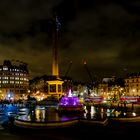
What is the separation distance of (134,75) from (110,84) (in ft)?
163

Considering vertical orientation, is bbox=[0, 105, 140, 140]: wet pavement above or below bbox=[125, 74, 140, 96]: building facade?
below

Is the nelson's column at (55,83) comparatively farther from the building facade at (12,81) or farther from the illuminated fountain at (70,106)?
the building facade at (12,81)

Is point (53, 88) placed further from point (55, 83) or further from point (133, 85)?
point (133, 85)

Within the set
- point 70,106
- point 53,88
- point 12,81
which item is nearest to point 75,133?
point 70,106

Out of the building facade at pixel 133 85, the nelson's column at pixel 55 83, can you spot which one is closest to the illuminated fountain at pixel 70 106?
the nelson's column at pixel 55 83

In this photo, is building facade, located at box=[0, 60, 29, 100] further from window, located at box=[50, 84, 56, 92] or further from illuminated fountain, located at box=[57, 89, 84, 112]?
illuminated fountain, located at box=[57, 89, 84, 112]

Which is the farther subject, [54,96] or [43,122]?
[54,96]

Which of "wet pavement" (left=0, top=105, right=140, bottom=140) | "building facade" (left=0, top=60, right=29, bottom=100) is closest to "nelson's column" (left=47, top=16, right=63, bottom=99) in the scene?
"wet pavement" (left=0, top=105, right=140, bottom=140)

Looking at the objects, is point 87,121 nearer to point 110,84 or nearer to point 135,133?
point 135,133

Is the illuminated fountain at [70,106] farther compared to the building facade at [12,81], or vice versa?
the building facade at [12,81]

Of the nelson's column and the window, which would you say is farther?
the window

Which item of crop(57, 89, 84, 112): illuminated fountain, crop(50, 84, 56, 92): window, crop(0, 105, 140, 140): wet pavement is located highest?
crop(50, 84, 56, 92): window

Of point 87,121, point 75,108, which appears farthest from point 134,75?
point 87,121

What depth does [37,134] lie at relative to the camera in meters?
27.2
